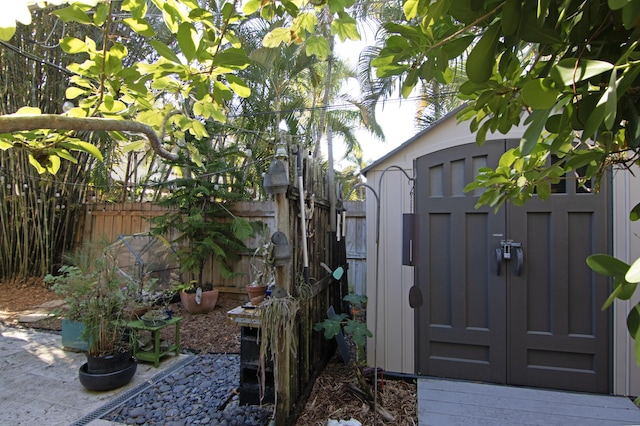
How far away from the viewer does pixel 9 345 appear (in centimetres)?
396

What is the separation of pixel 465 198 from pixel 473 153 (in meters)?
0.37

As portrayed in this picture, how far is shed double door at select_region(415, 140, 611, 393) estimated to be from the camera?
106 inches

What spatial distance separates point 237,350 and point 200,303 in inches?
55.7

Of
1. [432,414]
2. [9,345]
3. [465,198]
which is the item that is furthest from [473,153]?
[9,345]

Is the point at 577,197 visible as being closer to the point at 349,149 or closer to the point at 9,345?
the point at 9,345

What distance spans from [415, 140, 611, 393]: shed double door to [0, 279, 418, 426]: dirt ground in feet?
1.58

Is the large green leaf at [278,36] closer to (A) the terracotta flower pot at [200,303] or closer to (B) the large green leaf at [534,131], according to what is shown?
(B) the large green leaf at [534,131]

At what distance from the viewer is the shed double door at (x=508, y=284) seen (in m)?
2.69

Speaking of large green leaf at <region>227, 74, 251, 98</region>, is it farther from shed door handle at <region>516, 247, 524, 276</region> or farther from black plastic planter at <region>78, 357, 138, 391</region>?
black plastic planter at <region>78, 357, 138, 391</region>

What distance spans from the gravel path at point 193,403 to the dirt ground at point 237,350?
425mm

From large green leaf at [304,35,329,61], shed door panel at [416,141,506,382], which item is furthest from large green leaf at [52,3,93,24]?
shed door panel at [416,141,506,382]

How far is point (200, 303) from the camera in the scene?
506cm

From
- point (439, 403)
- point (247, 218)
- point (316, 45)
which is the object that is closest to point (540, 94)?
point (316, 45)

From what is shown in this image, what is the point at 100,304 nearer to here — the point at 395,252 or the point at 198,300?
the point at 198,300
